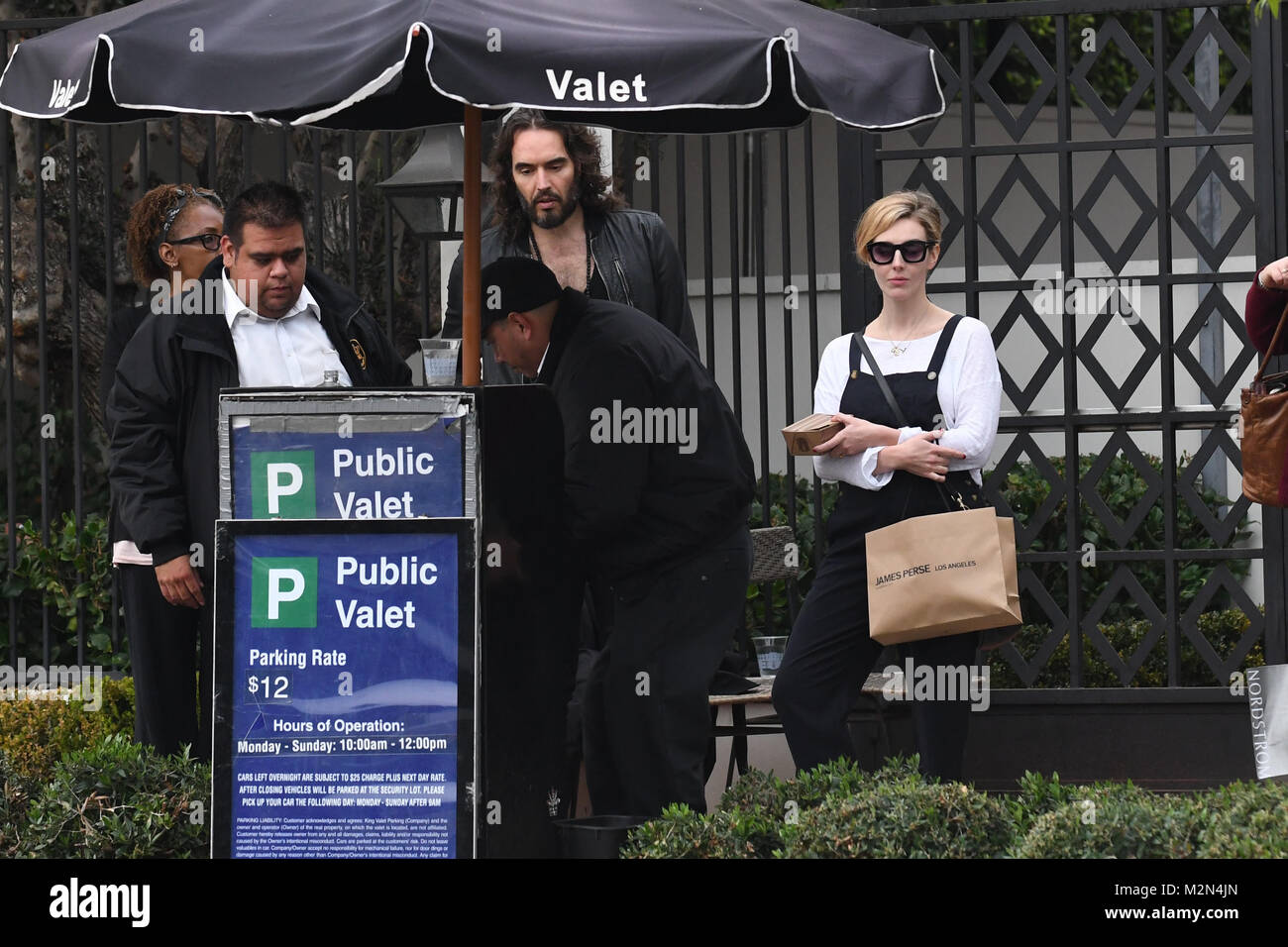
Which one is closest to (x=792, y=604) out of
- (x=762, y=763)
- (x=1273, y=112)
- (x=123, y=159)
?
(x=762, y=763)

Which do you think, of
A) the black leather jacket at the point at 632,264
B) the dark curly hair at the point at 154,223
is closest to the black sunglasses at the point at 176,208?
the dark curly hair at the point at 154,223

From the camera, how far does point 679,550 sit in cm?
528

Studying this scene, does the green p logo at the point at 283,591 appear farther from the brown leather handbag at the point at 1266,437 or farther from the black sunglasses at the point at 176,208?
the brown leather handbag at the point at 1266,437

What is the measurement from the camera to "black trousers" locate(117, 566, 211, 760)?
5676 millimetres

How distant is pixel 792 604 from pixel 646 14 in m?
3.03

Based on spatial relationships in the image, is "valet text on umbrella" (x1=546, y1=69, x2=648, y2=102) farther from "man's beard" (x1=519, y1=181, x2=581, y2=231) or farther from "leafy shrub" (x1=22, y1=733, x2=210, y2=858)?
"leafy shrub" (x1=22, y1=733, x2=210, y2=858)

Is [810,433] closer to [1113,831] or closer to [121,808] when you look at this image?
[1113,831]

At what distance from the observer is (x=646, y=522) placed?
17.3ft

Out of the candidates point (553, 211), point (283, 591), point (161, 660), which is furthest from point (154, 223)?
point (283, 591)

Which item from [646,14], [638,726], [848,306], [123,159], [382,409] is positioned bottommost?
[638,726]

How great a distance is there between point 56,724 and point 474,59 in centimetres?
384

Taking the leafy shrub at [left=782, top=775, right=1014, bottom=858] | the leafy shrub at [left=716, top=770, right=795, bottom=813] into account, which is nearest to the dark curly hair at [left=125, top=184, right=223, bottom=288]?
the leafy shrub at [left=716, top=770, right=795, bottom=813]

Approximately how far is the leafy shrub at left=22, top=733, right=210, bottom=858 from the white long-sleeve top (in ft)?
6.88
